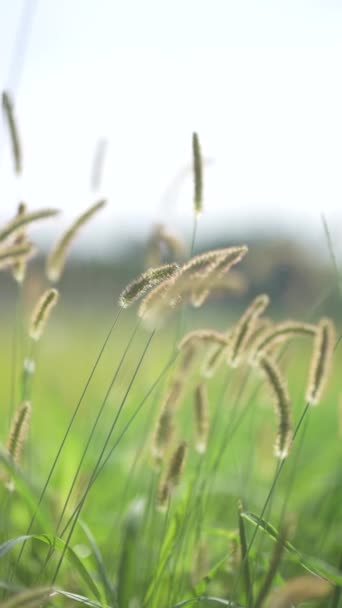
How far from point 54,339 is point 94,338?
0.94 ft

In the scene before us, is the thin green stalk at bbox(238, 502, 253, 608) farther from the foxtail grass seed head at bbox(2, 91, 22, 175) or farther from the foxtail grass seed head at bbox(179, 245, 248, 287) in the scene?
the foxtail grass seed head at bbox(2, 91, 22, 175)

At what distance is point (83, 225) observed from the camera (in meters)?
1.87

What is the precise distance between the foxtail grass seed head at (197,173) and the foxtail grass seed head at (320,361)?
1.38ft

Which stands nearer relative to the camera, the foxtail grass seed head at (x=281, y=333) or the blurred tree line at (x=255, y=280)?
the foxtail grass seed head at (x=281, y=333)

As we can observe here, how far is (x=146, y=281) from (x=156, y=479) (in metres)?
0.93

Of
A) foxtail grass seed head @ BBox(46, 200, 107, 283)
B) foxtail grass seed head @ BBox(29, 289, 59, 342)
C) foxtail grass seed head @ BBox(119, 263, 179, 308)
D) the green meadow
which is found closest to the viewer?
foxtail grass seed head @ BBox(119, 263, 179, 308)

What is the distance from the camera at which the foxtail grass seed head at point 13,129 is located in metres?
2.03

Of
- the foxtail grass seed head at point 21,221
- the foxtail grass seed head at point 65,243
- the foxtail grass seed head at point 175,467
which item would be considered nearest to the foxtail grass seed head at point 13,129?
the foxtail grass seed head at point 65,243

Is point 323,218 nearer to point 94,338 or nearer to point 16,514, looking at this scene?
point 16,514

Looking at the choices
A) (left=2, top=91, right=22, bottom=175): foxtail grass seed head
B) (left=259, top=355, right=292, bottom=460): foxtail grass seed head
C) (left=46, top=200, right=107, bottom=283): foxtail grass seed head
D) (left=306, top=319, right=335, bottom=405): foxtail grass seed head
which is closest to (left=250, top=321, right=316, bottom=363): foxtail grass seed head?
(left=306, top=319, right=335, bottom=405): foxtail grass seed head

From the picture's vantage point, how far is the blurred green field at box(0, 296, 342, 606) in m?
2.02

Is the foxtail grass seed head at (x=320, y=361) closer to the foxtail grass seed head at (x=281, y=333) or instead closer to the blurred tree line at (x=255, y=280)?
the foxtail grass seed head at (x=281, y=333)

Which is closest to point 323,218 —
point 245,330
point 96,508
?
point 245,330

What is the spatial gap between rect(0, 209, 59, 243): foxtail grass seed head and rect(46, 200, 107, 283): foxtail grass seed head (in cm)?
14
